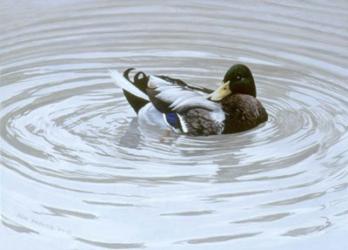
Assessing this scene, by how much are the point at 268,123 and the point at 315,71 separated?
0.94 metres

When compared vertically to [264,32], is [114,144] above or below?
below

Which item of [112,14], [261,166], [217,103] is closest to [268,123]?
[217,103]

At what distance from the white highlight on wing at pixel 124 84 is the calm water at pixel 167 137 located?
0.14 meters

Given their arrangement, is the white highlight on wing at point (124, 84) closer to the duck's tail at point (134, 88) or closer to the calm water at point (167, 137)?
the duck's tail at point (134, 88)

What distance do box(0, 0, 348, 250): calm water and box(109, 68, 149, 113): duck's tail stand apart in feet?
0.35

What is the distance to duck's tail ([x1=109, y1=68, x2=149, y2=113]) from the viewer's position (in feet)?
20.2

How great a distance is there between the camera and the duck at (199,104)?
19.4 ft

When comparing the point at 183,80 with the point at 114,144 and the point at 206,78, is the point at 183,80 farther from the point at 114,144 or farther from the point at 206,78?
the point at 114,144

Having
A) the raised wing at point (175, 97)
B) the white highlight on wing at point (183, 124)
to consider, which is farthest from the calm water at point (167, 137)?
the raised wing at point (175, 97)

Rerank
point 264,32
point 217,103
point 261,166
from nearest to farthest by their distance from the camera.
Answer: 1. point 261,166
2. point 217,103
3. point 264,32

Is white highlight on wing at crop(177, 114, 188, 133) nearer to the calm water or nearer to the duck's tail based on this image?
the calm water

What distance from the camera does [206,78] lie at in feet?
22.2

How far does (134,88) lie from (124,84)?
2.9 inches

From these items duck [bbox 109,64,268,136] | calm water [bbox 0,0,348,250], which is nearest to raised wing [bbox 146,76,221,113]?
duck [bbox 109,64,268,136]
